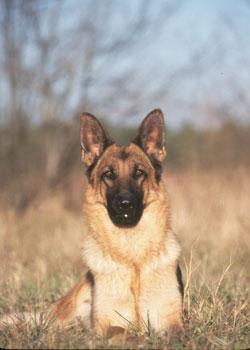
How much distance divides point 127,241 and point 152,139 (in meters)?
0.94

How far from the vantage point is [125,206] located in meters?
4.49

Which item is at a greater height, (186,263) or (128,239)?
(128,239)

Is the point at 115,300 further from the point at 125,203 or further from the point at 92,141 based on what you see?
the point at 92,141

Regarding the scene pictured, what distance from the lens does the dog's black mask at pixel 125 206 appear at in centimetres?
449

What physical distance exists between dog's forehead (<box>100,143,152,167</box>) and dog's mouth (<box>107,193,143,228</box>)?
36 centimetres

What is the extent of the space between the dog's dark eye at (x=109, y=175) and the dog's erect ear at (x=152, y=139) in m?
0.40

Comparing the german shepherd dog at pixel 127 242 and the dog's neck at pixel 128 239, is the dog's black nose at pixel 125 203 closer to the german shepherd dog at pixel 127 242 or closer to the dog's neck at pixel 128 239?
the german shepherd dog at pixel 127 242

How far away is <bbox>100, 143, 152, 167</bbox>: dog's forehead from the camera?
4797mm

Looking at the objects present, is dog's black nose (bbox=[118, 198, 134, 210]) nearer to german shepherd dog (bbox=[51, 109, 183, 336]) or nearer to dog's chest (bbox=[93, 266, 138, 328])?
german shepherd dog (bbox=[51, 109, 183, 336])

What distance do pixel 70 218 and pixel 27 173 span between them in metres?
2.45

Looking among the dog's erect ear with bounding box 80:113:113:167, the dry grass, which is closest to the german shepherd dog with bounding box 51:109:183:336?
the dog's erect ear with bounding box 80:113:113:167

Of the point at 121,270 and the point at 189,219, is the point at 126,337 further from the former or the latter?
the point at 189,219

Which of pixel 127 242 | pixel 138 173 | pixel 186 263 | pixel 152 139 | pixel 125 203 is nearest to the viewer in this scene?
pixel 125 203

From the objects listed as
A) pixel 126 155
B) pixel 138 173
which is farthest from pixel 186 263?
pixel 126 155
